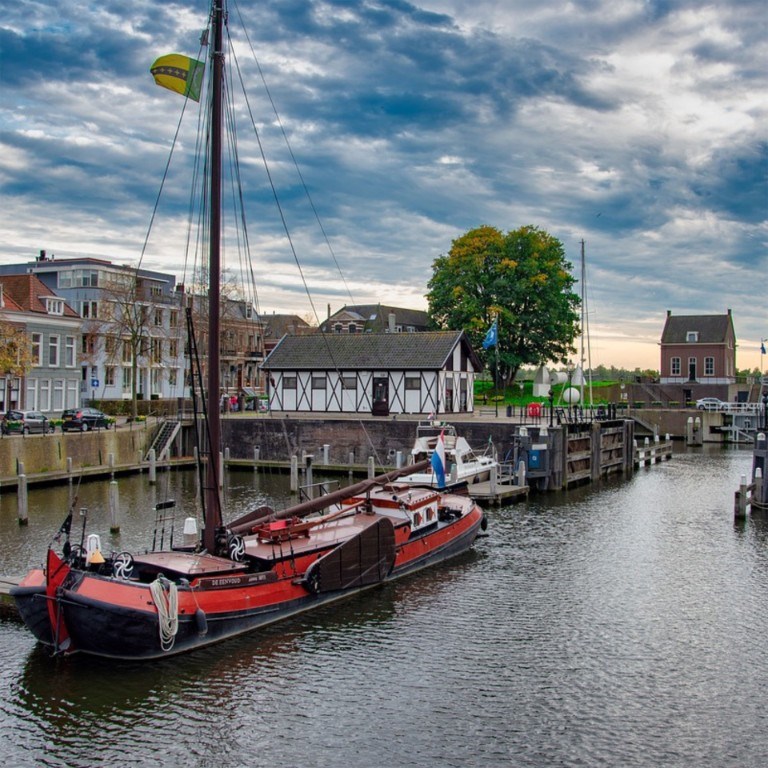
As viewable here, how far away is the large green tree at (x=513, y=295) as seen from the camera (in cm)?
7600

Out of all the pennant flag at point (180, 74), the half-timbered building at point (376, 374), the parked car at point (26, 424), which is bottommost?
the parked car at point (26, 424)

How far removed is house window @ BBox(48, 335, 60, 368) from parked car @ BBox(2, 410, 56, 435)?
9.69 metres

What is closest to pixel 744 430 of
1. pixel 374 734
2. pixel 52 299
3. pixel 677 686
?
pixel 52 299

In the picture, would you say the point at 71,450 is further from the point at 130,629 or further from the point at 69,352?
the point at 130,629

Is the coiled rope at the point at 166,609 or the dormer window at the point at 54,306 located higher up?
the dormer window at the point at 54,306

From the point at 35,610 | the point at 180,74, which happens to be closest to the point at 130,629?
the point at 35,610

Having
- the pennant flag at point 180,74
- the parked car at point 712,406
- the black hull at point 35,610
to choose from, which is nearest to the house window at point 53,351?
the pennant flag at point 180,74

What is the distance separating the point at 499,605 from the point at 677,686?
20.3ft

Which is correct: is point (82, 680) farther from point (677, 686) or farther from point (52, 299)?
point (52, 299)

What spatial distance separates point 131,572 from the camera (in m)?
18.9

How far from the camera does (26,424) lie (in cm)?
4509

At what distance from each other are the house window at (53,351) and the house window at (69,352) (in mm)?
877

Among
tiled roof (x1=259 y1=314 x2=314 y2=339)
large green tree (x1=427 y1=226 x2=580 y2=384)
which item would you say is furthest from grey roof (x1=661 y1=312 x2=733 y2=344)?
tiled roof (x1=259 y1=314 x2=314 y2=339)

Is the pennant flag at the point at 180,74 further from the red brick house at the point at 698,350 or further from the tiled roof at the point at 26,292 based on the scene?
the red brick house at the point at 698,350
